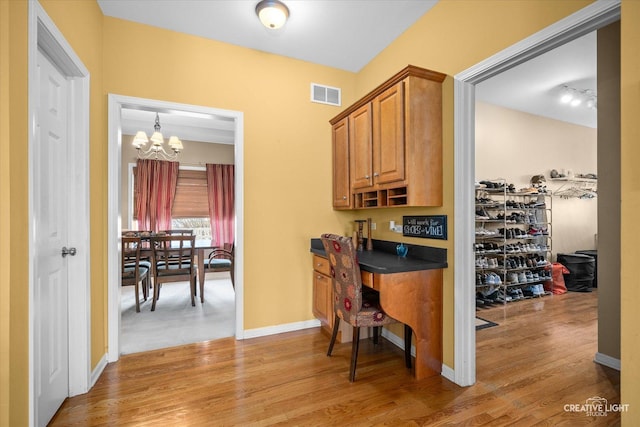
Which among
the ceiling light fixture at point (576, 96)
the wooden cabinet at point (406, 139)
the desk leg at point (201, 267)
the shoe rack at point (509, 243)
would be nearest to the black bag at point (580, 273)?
the shoe rack at point (509, 243)

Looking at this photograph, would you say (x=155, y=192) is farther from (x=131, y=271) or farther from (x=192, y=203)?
(x=131, y=271)

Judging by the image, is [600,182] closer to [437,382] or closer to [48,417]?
[437,382]

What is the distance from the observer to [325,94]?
10.9 ft

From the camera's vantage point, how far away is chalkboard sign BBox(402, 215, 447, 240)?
7.39ft

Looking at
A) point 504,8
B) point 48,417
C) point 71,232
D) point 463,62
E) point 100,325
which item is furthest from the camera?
point 100,325

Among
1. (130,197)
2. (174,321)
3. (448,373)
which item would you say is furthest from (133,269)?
(448,373)

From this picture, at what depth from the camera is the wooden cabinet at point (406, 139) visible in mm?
2180

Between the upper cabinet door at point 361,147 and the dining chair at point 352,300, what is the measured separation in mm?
749

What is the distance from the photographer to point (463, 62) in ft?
6.97

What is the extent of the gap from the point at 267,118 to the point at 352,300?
2016 millimetres

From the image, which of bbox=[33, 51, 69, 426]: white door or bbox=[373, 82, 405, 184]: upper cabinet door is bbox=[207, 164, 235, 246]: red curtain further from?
bbox=[373, 82, 405, 184]: upper cabinet door

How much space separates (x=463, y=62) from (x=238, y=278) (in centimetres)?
266

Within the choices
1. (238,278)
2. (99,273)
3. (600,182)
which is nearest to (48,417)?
(99,273)

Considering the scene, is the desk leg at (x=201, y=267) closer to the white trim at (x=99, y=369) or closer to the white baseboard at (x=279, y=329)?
the white baseboard at (x=279, y=329)
